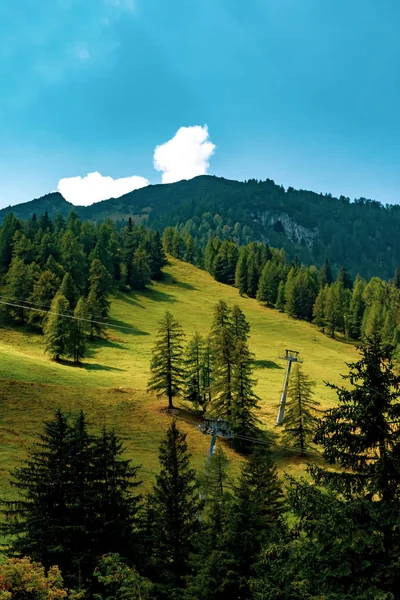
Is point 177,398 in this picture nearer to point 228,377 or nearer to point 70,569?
point 228,377

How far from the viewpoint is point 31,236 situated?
11506 centimetres

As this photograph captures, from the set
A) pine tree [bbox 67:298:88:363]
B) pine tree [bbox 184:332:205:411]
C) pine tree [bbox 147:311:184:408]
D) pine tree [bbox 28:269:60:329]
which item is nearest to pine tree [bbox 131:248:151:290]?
pine tree [bbox 28:269:60:329]

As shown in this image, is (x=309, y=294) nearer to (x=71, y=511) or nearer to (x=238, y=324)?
(x=238, y=324)

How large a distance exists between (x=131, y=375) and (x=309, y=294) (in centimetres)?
7011

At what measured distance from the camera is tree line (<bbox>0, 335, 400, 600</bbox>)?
10.2 m

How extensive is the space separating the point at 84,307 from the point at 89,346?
7087 millimetres

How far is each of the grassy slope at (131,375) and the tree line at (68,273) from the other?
171 inches

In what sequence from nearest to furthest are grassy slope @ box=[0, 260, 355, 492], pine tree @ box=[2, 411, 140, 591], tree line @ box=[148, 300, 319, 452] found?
pine tree @ box=[2, 411, 140, 591], grassy slope @ box=[0, 260, 355, 492], tree line @ box=[148, 300, 319, 452]

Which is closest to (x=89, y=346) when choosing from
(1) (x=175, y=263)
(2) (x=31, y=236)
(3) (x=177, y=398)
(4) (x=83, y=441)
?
(3) (x=177, y=398)

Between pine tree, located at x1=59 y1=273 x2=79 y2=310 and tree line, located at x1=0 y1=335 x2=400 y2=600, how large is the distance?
6409 cm

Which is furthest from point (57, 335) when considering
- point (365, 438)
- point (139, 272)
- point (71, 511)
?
point (139, 272)

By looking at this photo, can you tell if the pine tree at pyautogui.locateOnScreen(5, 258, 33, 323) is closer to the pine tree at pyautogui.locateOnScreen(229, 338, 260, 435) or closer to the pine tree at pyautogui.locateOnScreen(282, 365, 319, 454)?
the pine tree at pyautogui.locateOnScreen(229, 338, 260, 435)

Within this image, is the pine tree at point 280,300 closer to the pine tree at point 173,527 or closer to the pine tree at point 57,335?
the pine tree at point 57,335

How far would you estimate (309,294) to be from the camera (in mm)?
118312
